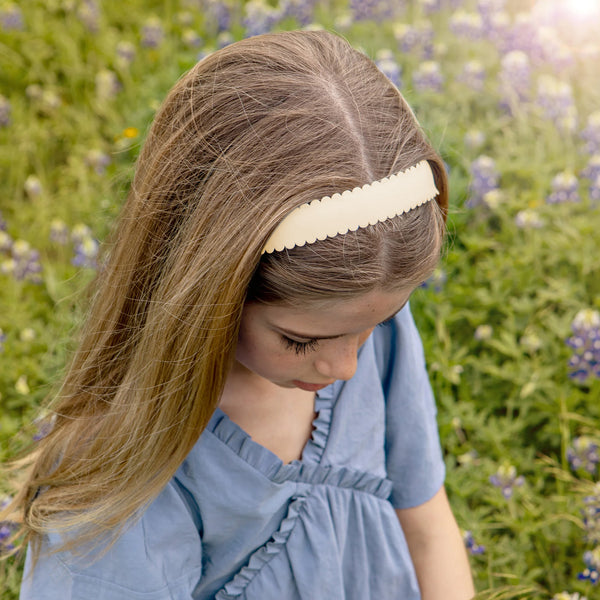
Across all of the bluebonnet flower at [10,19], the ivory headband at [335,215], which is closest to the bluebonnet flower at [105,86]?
the bluebonnet flower at [10,19]

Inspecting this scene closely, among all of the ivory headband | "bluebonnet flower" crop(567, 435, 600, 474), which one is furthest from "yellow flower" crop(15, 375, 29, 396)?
"bluebonnet flower" crop(567, 435, 600, 474)

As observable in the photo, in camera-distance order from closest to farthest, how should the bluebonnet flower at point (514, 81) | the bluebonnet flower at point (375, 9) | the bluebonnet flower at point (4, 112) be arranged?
the bluebonnet flower at point (514, 81)
the bluebonnet flower at point (4, 112)
the bluebonnet flower at point (375, 9)

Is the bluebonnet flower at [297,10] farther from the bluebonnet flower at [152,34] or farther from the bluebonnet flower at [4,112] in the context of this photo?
the bluebonnet flower at [4,112]

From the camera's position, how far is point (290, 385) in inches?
48.5

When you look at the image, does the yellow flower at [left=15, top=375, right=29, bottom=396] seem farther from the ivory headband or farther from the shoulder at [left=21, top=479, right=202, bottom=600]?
the ivory headband

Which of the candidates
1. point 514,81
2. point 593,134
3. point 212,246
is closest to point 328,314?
point 212,246

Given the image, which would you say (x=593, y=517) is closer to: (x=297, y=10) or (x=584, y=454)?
(x=584, y=454)

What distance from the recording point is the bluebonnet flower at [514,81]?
2.94 meters

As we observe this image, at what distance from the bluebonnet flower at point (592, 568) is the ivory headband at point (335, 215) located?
106 centimetres

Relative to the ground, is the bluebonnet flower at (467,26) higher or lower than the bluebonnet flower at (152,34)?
lower

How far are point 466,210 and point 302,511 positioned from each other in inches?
45.0

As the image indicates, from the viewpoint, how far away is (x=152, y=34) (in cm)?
345

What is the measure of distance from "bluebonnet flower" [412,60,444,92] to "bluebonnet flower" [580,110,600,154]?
56cm

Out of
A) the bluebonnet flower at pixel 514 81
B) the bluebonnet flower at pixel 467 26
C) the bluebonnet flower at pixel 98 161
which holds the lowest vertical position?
the bluebonnet flower at pixel 98 161
